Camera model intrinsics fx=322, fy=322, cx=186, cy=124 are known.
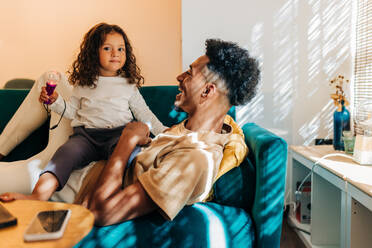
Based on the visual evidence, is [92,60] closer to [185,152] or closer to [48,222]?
[185,152]

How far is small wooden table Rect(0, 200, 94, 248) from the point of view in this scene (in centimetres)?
71

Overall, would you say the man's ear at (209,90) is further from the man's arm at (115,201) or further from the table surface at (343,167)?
the table surface at (343,167)

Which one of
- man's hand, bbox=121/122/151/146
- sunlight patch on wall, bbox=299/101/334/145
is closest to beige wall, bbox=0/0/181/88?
sunlight patch on wall, bbox=299/101/334/145

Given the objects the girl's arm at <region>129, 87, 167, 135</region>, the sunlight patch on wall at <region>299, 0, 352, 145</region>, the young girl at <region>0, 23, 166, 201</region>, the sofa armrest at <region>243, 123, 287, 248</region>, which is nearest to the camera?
the sofa armrest at <region>243, 123, 287, 248</region>

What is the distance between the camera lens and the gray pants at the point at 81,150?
141 centimetres

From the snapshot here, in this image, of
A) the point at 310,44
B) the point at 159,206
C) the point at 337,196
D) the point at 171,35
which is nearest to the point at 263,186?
the point at 159,206

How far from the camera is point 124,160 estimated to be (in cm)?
119

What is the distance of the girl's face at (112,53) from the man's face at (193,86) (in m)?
0.67

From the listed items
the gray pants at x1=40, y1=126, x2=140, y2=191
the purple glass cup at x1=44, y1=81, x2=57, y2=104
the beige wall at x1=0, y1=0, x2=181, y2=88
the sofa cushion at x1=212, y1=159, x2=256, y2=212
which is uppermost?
the beige wall at x1=0, y1=0, x2=181, y2=88

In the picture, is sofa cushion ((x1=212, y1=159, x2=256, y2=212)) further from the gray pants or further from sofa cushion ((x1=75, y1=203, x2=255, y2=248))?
the gray pants

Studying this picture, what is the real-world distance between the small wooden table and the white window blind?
189 centimetres

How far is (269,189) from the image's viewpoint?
125 cm

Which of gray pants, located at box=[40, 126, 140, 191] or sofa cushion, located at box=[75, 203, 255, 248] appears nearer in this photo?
sofa cushion, located at box=[75, 203, 255, 248]

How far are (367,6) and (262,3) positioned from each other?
0.67m
